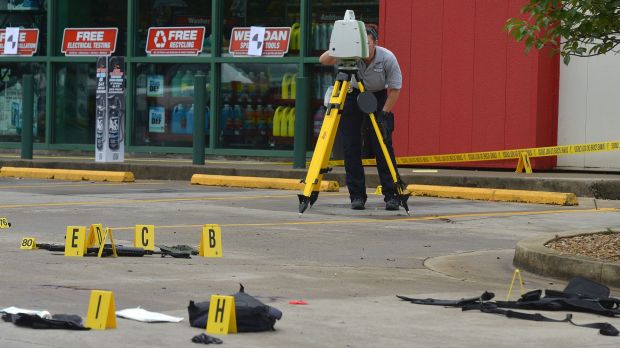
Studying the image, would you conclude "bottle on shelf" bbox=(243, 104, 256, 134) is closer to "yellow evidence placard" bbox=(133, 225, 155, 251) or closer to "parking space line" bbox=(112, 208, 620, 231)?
"parking space line" bbox=(112, 208, 620, 231)

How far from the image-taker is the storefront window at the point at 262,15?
21.5 metres

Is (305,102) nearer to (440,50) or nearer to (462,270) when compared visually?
(440,50)

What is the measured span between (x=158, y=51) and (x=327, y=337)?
16.5 meters

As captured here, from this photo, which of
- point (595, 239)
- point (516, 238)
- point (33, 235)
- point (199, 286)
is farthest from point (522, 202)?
point (199, 286)

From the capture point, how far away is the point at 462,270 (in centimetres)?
1003

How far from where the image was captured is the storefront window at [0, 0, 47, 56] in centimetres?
2419

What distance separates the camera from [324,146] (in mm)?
13641

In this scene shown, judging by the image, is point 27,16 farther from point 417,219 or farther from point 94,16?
point 417,219

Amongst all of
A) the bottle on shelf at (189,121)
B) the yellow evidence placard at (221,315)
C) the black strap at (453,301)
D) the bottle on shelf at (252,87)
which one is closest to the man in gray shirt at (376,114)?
the black strap at (453,301)

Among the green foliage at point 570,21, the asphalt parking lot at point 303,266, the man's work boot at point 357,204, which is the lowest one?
the asphalt parking lot at point 303,266

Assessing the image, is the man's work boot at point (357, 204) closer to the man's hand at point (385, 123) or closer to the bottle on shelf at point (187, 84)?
the man's hand at point (385, 123)

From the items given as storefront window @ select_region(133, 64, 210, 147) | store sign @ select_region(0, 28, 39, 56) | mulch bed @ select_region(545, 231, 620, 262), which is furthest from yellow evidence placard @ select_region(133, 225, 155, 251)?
store sign @ select_region(0, 28, 39, 56)

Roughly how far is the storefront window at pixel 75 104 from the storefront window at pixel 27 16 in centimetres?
63

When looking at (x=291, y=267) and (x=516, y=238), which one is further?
(x=516, y=238)
